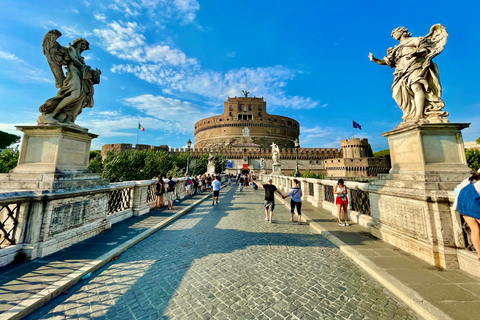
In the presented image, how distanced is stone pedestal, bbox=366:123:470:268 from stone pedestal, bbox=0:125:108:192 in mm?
7247

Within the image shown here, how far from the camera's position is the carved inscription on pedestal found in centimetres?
360

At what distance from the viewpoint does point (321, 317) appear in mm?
2303

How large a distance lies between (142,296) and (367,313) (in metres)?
2.99

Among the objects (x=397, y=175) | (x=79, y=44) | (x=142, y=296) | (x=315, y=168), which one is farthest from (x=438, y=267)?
(x=315, y=168)

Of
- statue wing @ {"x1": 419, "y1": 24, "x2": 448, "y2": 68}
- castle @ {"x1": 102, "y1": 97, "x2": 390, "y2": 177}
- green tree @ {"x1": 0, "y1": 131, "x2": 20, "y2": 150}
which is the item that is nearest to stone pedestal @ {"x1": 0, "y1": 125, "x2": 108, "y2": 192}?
statue wing @ {"x1": 419, "y1": 24, "x2": 448, "y2": 68}

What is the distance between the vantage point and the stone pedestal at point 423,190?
3.31 metres

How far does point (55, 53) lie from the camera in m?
4.72

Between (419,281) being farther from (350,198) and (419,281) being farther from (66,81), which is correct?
(66,81)

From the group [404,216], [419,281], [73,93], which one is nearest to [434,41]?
[404,216]

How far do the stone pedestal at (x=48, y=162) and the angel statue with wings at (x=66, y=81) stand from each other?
28 centimetres

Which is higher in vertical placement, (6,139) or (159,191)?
(6,139)

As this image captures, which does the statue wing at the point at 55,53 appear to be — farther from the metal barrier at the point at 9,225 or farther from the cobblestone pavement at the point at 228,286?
the cobblestone pavement at the point at 228,286

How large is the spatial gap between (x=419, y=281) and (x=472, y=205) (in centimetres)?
136

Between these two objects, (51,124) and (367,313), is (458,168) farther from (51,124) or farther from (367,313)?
(51,124)
